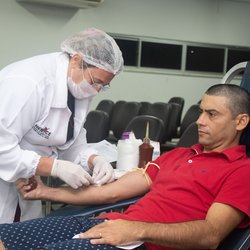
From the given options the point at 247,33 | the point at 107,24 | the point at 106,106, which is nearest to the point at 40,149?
the point at 106,106

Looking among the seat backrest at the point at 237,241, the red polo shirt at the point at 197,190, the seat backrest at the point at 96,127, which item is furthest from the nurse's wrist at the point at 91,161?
the seat backrest at the point at 96,127

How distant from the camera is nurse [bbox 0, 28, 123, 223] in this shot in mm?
1686

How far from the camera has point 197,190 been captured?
1589mm

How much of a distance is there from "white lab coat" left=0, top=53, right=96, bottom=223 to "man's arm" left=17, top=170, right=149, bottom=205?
4.8 inches

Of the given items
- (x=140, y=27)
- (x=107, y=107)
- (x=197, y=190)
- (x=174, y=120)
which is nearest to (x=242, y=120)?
(x=197, y=190)

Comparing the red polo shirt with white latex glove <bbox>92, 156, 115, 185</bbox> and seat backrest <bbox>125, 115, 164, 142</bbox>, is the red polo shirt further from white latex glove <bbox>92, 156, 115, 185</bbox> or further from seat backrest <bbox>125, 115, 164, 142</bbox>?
seat backrest <bbox>125, 115, 164, 142</bbox>

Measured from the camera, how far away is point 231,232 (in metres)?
1.50

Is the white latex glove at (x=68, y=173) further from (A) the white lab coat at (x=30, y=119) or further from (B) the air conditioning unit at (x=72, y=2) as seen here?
(B) the air conditioning unit at (x=72, y=2)

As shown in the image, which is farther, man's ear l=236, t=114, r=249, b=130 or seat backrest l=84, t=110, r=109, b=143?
seat backrest l=84, t=110, r=109, b=143

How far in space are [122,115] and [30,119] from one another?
3.71 m

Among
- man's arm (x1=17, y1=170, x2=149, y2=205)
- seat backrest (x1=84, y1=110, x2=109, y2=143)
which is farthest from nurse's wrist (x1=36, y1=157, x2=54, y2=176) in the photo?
seat backrest (x1=84, y1=110, x2=109, y2=143)

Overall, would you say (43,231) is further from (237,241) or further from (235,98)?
(235,98)

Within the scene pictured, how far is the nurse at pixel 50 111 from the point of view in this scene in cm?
169

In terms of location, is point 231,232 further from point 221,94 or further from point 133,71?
point 133,71
